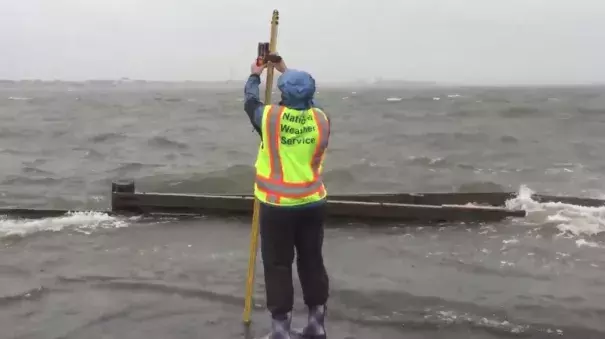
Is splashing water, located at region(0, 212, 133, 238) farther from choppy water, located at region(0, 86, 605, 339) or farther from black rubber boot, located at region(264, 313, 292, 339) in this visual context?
black rubber boot, located at region(264, 313, 292, 339)

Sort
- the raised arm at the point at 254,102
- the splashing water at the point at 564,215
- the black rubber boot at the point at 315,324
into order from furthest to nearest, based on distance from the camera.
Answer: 1. the splashing water at the point at 564,215
2. the black rubber boot at the point at 315,324
3. the raised arm at the point at 254,102

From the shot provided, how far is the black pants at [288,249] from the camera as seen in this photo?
14.5 ft

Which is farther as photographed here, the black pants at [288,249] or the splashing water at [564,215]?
the splashing water at [564,215]

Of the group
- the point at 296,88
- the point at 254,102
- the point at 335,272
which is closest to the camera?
the point at 296,88

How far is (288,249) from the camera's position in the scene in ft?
14.8

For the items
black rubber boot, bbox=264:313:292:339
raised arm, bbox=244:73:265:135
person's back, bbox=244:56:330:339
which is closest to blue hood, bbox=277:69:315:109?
person's back, bbox=244:56:330:339

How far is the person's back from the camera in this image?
4.29 metres

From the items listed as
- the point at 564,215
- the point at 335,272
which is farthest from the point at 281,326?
the point at 564,215

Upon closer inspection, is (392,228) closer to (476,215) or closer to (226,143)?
(476,215)

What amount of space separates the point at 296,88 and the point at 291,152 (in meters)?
0.47

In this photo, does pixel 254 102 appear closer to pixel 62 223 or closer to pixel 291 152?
pixel 291 152

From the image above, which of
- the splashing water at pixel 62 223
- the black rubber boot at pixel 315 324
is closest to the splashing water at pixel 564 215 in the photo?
the black rubber boot at pixel 315 324

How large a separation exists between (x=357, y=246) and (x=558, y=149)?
2084 centimetres

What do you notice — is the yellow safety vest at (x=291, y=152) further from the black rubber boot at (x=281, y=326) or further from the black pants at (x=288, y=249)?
the black rubber boot at (x=281, y=326)
